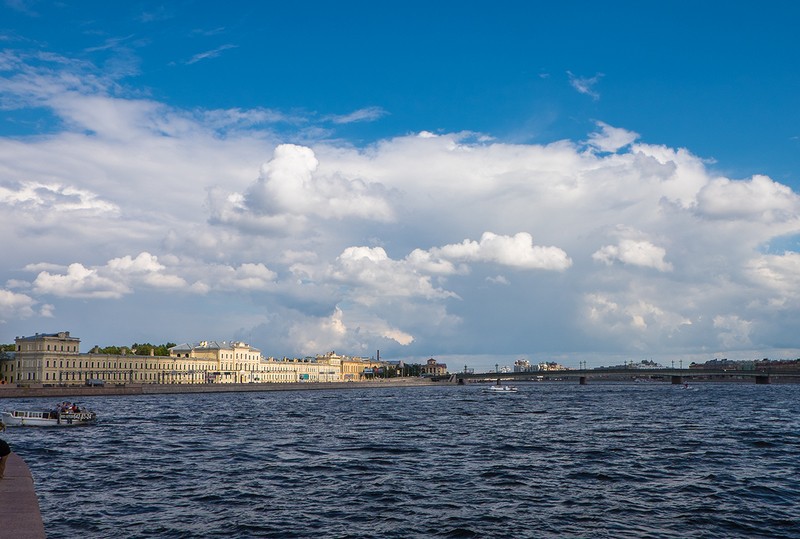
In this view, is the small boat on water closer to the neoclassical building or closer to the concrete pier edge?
the concrete pier edge

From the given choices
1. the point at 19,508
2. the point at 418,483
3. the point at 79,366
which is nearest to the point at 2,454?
the point at 19,508

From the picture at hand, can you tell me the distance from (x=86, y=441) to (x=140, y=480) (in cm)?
1961

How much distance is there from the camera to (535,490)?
27.3 m

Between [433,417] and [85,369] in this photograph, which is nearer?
[433,417]

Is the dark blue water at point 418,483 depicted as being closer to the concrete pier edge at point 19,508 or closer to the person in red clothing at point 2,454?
the concrete pier edge at point 19,508

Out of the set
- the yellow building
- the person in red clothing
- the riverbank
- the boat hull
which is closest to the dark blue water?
the person in red clothing

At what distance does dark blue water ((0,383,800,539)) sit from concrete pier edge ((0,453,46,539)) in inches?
Answer: 80.0

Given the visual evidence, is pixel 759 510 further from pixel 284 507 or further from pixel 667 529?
pixel 284 507

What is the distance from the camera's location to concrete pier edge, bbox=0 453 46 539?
44.0ft

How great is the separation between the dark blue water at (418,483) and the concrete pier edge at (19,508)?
6.67 ft

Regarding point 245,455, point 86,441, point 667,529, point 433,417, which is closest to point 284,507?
point 667,529

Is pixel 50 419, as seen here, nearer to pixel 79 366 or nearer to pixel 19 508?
pixel 19 508

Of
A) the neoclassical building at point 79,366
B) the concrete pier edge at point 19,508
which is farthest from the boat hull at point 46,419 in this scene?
the neoclassical building at point 79,366

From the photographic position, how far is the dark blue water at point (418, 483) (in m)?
21.7
